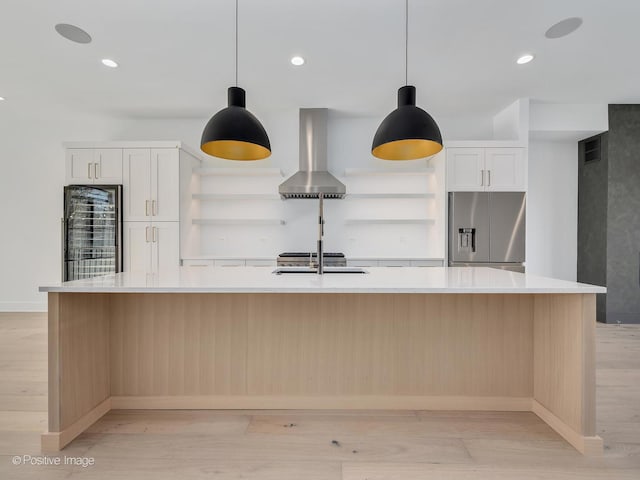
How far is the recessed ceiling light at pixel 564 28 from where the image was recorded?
2.50m

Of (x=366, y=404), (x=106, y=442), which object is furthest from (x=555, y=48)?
(x=106, y=442)

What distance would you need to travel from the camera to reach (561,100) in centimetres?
392

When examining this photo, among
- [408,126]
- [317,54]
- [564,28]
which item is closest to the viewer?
[408,126]

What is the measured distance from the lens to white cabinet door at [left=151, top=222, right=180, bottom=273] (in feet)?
12.8

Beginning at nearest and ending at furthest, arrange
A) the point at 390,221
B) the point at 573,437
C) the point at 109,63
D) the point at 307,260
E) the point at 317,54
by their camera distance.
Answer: the point at 573,437, the point at 317,54, the point at 109,63, the point at 307,260, the point at 390,221

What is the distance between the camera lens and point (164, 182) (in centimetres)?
387

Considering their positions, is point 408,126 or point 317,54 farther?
point 317,54

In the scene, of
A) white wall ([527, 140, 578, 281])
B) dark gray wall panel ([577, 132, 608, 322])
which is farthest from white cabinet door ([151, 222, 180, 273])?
dark gray wall panel ([577, 132, 608, 322])

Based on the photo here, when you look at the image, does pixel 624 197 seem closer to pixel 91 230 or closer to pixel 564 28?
pixel 564 28

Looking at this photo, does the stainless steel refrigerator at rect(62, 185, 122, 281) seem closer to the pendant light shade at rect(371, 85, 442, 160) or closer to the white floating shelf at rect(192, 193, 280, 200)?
the white floating shelf at rect(192, 193, 280, 200)

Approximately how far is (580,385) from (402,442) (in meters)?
0.90

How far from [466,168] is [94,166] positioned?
4.43 metres

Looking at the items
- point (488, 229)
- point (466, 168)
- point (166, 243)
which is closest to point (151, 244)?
point (166, 243)

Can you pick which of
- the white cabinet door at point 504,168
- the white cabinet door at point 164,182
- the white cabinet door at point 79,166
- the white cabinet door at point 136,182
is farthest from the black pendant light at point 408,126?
the white cabinet door at point 79,166
